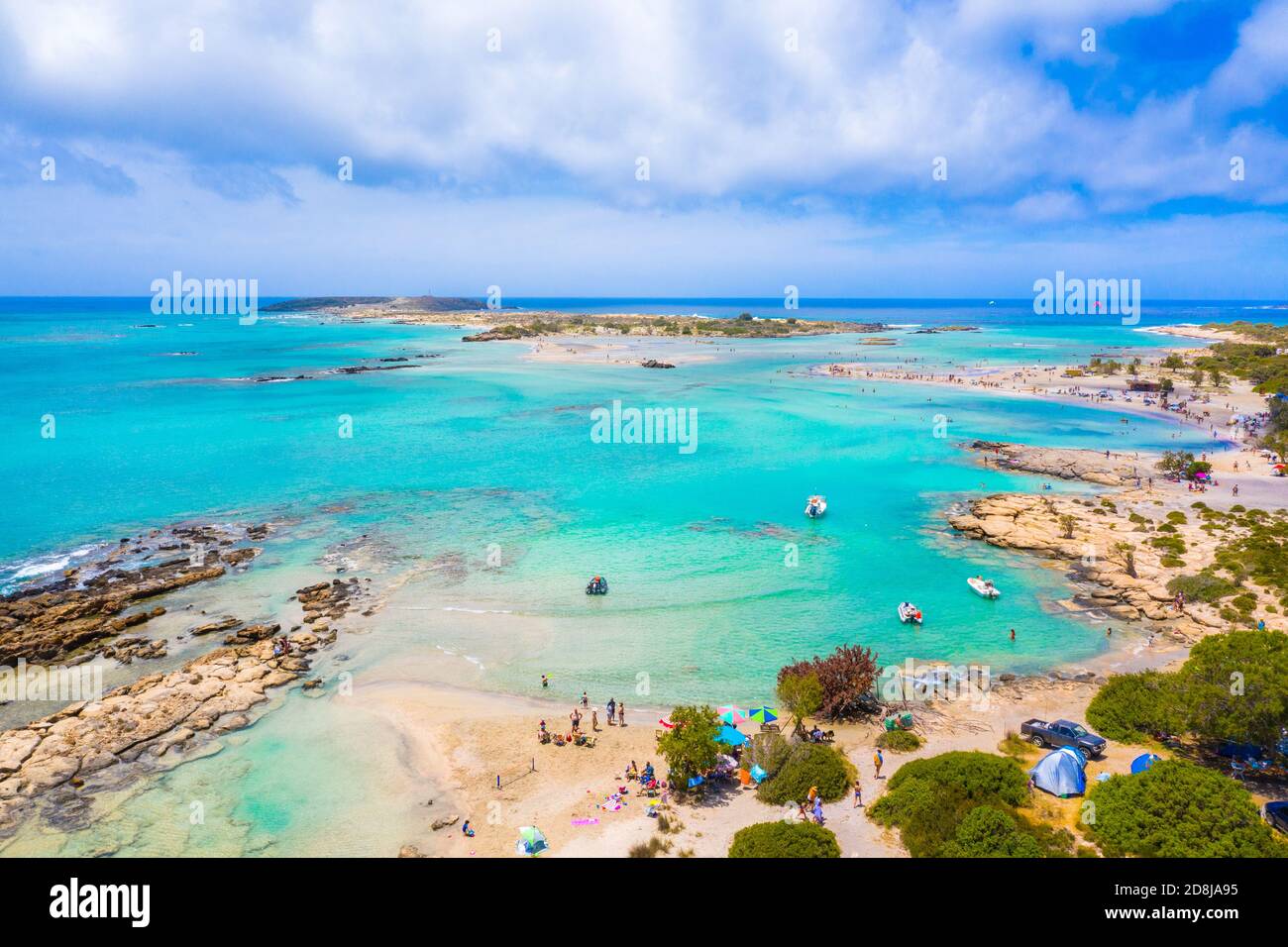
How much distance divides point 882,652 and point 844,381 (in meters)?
100

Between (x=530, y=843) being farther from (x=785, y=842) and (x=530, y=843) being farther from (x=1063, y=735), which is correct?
(x=1063, y=735)

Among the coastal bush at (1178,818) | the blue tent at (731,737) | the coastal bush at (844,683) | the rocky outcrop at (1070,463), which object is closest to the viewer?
the coastal bush at (1178,818)

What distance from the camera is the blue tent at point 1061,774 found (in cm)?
2283

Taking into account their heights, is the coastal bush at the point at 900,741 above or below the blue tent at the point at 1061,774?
below

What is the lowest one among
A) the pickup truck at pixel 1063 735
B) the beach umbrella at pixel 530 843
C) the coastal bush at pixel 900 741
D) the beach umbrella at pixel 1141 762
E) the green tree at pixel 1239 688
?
the beach umbrella at pixel 530 843

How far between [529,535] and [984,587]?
29276mm

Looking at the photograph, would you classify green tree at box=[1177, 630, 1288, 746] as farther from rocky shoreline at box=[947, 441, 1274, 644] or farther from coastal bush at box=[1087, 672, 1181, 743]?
rocky shoreline at box=[947, 441, 1274, 644]

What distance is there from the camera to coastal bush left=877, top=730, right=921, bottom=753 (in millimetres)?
26672

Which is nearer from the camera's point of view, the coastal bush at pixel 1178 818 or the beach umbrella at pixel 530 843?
the coastal bush at pixel 1178 818

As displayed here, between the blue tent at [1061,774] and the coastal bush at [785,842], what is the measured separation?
7.91 meters

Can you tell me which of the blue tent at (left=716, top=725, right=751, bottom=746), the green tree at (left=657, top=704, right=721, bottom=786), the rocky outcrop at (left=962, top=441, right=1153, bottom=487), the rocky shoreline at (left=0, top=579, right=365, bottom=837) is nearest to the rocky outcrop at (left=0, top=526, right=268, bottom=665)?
the rocky shoreline at (left=0, top=579, right=365, bottom=837)

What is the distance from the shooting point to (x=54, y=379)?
419ft

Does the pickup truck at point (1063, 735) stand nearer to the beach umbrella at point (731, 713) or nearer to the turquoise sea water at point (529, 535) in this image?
the turquoise sea water at point (529, 535)

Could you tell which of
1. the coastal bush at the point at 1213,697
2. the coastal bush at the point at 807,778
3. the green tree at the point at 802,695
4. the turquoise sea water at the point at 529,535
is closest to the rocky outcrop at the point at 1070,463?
the turquoise sea water at the point at 529,535
